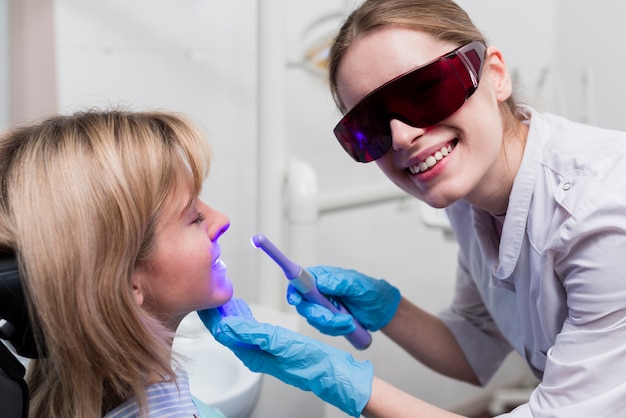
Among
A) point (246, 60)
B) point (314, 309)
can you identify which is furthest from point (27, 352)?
point (246, 60)

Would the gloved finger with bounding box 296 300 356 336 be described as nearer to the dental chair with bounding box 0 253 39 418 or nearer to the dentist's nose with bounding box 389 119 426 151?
the dentist's nose with bounding box 389 119 426 151

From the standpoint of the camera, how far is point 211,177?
5.95 feet

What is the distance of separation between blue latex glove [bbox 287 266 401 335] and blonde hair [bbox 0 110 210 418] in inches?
13.8

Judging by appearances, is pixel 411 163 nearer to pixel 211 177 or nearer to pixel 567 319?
pixel 567 319

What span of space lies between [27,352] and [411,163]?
68 centimetres

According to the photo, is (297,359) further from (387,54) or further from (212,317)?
(387,54)

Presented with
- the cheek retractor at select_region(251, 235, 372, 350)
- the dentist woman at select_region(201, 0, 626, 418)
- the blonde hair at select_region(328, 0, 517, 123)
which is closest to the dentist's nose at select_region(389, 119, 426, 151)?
the dentist woman at select_region(201, 0, 626, 418)

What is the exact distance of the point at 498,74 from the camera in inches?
46.6

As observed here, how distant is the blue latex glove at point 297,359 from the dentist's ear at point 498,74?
0.55m

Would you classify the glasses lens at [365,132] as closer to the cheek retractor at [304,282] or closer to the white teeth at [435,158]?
the white teeth at [435,158]

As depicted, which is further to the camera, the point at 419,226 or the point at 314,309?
the point at 419,226

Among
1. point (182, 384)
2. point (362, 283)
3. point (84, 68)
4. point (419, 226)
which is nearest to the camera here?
point (182, 384)

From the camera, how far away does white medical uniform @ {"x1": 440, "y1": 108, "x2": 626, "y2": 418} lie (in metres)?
1.00

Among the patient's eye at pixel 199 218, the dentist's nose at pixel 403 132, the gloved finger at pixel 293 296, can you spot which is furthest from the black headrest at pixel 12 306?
the dentist's nose at pixel 403 132
